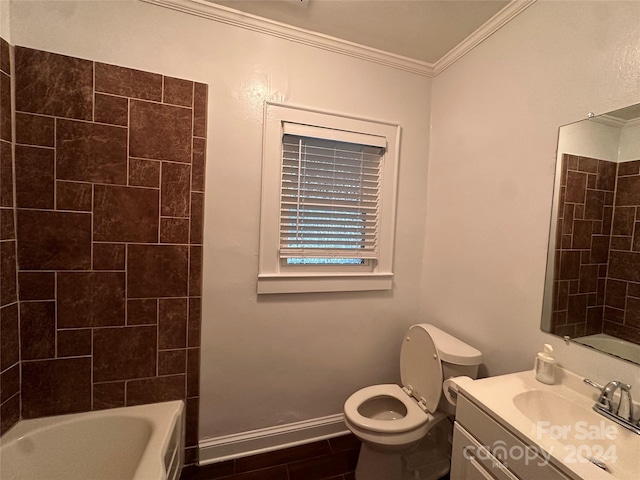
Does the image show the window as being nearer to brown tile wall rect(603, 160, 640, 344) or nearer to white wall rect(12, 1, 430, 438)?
white wall rect(12, 1, 430, 438)

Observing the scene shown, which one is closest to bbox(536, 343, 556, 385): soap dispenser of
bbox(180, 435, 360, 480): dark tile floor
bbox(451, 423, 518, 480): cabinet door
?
bbox(451, 423, 518, 480): cabinet door

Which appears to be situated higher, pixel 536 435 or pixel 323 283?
pixel 323 283

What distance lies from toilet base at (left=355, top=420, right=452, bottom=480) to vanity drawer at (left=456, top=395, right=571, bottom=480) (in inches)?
19.5

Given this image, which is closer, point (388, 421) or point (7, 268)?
point (7, 268)

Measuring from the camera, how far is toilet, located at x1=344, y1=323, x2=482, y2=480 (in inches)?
50.0

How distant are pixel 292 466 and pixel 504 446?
1.20m

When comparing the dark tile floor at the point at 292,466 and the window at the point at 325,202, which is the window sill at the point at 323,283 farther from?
the dark tile floor at the point at 292,466

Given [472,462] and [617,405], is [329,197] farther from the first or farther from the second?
[617,405]

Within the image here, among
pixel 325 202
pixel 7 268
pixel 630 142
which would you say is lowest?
pixel 7 268

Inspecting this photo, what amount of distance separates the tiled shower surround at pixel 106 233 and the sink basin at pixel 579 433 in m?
1.53

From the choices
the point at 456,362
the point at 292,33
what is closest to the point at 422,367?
the point at 456,362

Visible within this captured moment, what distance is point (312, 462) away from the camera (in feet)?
5.06

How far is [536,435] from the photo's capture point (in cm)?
76

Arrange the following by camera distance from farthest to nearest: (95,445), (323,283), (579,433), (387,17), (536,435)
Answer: (323,283), (387,17), (95,445), (579,433), (536,435)
